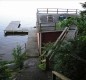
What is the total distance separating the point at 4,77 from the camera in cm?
989

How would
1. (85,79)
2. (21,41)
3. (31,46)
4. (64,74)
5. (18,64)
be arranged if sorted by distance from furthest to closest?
(21,41) → (31,46) → (18,64) → (64,74) → (85,79)

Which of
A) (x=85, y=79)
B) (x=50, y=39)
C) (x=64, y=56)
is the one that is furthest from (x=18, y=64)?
(x=85, y=79)

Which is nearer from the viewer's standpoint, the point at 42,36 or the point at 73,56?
the point at 73,56

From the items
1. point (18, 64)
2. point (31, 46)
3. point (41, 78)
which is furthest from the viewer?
point (31, 46)

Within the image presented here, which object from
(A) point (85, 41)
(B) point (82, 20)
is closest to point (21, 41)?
(B) point (82, 20)

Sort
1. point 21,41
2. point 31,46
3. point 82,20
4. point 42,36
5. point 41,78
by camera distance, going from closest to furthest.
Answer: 1. point 41,78
2. point 82,20
3. point 42,36
4. point 31,46
5. point 21,41

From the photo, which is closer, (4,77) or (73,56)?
(73,56)

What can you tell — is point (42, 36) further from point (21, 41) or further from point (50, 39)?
point (21, 41)

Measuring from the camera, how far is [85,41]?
8305 millimetres

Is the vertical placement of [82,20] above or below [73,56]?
above

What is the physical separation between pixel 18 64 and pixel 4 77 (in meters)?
4.82

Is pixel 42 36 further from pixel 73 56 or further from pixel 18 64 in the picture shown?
pixel 73 56

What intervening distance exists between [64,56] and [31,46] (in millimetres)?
15482

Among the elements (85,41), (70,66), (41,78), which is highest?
(85,41)
